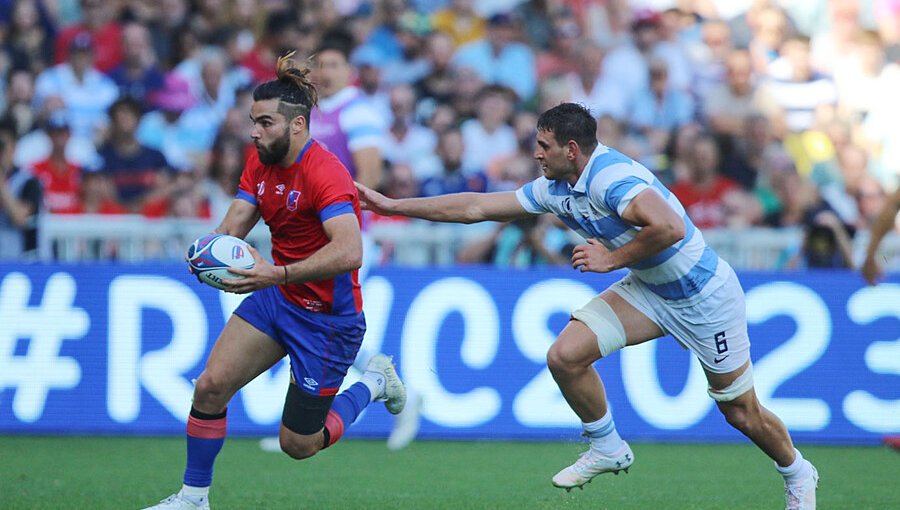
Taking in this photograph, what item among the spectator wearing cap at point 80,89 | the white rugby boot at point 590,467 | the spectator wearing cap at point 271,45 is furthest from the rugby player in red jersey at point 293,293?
the spectator wearing cap at point 271,45

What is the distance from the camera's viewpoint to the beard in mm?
6578

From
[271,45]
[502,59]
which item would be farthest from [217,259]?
[502,59]

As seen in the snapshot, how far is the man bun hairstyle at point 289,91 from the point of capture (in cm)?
659

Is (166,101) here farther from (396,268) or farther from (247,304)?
(247,304)

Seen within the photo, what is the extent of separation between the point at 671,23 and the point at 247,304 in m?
9.82

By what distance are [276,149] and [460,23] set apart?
28.8ft

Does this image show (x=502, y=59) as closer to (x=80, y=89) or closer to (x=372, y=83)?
(x=372, y=83)

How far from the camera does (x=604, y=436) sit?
709 cm

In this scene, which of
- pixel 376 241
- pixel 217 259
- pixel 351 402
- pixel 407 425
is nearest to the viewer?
pixel 217 259

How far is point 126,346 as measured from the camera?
10.1 meters

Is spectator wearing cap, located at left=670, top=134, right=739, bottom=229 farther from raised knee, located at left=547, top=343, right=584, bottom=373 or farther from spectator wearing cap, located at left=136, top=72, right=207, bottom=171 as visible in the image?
raised knee, located at left=547, top=343, right=584, bottom=373

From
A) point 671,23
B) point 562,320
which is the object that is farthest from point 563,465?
point 671,23

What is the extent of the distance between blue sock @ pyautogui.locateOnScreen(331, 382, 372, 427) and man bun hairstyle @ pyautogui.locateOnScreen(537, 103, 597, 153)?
1.95 m

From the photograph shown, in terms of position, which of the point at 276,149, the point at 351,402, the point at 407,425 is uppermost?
the point at 276,149
